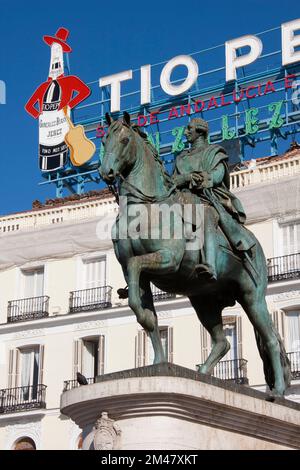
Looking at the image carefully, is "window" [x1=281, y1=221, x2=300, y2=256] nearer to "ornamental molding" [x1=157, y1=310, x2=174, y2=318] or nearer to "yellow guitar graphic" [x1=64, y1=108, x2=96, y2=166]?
"ornamental molding" [x1=157, y1=310, x2=174, y2=318]

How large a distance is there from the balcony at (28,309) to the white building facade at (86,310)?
4 centimetres

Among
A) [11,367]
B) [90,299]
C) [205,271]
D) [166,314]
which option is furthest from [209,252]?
[11,367]

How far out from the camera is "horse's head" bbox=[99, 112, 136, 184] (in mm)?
12242

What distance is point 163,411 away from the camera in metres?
11.3

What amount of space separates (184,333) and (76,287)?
587 centimetres

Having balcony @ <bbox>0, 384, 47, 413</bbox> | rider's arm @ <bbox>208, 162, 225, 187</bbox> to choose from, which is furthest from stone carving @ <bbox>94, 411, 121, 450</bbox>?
balcony @ <bbox>0, 384, 47, 413</bbox>

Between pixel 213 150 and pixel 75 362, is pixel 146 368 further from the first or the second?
pixel 75 362

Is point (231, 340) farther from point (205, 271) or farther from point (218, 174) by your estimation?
point (205, 271)

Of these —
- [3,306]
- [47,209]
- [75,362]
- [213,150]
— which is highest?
[47,209]

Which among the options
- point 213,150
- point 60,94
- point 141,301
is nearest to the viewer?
point 141,301

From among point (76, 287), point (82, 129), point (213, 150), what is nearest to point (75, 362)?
point (76, 287)

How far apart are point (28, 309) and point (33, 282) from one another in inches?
53.3

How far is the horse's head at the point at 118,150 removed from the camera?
1224cm

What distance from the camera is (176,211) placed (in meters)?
12.6
